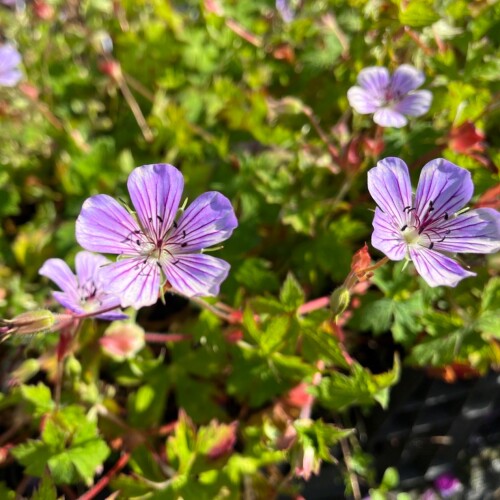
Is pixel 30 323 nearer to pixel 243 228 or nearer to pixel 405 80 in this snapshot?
pixel 243 228

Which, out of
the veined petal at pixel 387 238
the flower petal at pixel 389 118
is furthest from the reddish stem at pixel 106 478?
the flower petal at pixel 389 118

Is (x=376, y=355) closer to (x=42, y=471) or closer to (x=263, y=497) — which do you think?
(x=263, y=497)

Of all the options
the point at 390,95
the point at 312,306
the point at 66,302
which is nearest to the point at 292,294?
the point at 312,306

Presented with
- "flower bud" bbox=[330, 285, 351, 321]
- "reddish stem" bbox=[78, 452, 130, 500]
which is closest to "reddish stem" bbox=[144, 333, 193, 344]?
"reddish stem" bbox=[78, 452, 130, 500]

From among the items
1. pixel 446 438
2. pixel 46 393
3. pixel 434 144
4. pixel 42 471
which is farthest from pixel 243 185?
pixel 446 438

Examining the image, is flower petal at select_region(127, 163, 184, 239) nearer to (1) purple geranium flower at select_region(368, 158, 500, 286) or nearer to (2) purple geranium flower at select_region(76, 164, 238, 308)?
(2) purple geranium flower at select_region(76, 164, 238, 308)

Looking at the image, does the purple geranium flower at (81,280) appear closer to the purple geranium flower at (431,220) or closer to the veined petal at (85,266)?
the veined petal at (85,266)

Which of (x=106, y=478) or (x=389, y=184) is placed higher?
(x=389, y=184)
